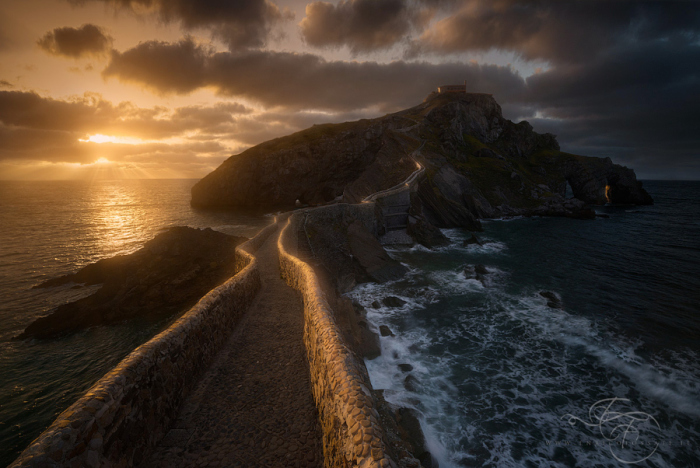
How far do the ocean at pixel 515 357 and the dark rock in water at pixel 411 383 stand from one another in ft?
0.22

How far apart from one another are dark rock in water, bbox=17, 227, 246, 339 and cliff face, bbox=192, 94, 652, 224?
127 ft

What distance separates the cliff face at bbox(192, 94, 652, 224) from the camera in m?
67.2

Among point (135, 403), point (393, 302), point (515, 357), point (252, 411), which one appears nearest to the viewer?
point (135, 403)

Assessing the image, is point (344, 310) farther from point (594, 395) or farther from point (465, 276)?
point (465, 276)

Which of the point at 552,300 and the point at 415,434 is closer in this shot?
the point at 415,434

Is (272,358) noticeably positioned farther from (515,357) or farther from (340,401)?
(515,357)

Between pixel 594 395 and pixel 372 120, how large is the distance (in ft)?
301

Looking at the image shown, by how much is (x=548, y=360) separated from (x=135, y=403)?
2064 cm

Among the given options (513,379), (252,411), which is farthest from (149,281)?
(513,379)

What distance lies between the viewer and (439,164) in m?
64.9

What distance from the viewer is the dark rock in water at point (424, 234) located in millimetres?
41447

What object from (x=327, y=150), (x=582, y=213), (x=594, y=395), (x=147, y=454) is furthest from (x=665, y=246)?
(x=327, y=150)

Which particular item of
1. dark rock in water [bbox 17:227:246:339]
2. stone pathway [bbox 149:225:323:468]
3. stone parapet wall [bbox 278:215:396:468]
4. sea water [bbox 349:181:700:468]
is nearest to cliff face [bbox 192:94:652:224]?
sea water [bbox 349:181:700:468]

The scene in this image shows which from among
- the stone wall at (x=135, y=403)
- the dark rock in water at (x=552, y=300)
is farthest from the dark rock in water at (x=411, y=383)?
the dark rock in water at (x=552, y=300)
